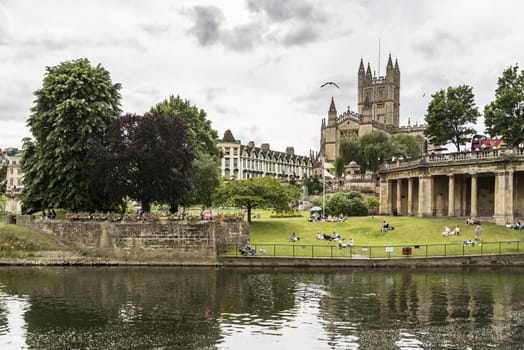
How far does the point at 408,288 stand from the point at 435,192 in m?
30.0

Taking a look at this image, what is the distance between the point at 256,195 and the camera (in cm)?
5216

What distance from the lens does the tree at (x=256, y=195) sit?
51.8 meters

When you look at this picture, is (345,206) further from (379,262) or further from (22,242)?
(22,242)

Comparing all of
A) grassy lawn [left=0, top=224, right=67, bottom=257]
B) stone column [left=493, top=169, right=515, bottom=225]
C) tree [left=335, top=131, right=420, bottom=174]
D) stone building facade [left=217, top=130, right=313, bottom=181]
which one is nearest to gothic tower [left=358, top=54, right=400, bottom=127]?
stone building facade [left=217, top=130, right=313, bottom=181]

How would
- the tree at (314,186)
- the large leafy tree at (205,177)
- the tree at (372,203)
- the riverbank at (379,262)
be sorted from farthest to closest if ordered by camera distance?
the tree at (314,186) → the tree at (372,203) → the large leafy tree at (205,177) → the riverbank at (379,262)

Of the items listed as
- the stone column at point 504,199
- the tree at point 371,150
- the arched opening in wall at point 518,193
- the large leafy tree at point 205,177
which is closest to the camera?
the stone column at point 504,199

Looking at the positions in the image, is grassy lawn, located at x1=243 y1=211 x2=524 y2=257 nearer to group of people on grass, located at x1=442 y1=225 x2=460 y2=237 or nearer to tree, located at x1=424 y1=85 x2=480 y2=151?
group of people on grass, located at x1=442 y1=225 x2=460 y2=237

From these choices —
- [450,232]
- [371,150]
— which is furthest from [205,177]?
[371,150]

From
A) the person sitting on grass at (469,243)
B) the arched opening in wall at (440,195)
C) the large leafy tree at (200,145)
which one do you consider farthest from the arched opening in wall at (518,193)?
the large leafy tree at (200,145)

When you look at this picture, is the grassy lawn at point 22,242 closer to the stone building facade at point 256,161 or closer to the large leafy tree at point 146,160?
the large leafy tree at point 146,160

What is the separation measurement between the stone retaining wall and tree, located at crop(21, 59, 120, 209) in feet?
14.2

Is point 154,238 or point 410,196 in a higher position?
point 410,196

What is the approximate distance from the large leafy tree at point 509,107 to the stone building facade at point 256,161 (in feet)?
244

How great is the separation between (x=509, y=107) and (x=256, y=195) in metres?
29.7
